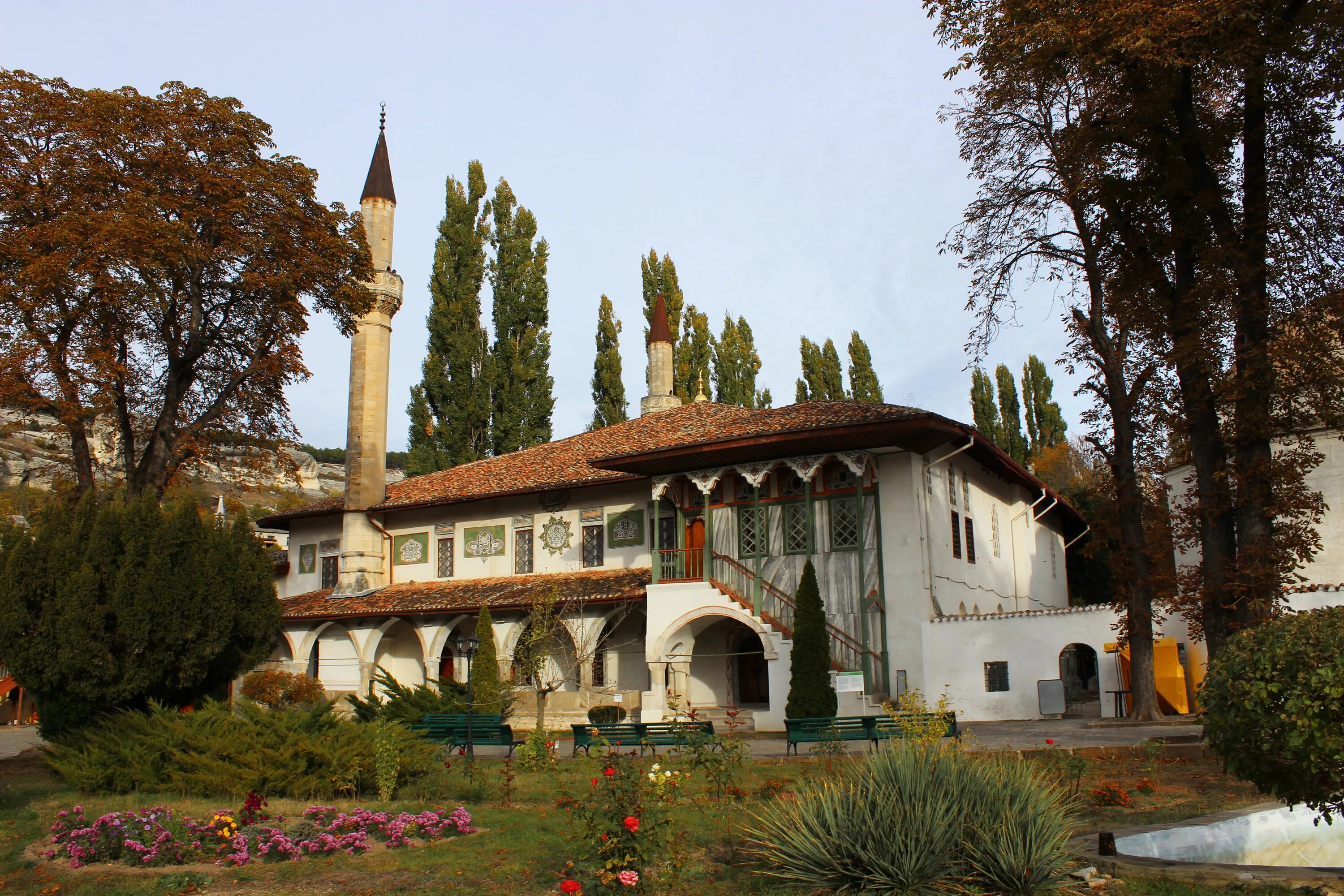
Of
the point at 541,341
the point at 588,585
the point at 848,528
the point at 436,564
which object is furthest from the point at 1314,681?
the point at 541,341

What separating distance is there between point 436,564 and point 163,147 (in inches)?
434

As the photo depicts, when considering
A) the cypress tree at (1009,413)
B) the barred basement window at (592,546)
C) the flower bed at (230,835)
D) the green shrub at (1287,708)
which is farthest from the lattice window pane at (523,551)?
the cypress tree at (1009,413)

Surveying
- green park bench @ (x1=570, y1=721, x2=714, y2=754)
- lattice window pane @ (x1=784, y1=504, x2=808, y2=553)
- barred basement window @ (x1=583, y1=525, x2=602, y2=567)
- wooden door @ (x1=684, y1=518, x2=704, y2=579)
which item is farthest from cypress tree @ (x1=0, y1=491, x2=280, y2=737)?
barred basement window @ (x1=583, y1=525, x2=602, y2=567)

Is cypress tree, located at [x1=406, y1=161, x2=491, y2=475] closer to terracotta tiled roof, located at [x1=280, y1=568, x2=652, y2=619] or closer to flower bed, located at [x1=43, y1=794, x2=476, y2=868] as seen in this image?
terracotta tiled roof, located at [x1=280, y1=568, x2=652, y2=619]

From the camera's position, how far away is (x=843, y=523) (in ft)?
61.7

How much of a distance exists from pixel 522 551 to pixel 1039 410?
93.1 ft

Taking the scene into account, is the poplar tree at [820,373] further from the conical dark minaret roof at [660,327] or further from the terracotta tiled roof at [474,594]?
the terracotta tiled roof at [474,594]

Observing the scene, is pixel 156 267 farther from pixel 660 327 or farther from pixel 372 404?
pixel 660 327

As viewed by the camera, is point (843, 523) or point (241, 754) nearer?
point (241, 754)

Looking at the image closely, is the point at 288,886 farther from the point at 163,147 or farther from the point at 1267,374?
the point at 163,147

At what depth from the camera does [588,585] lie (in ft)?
69.3

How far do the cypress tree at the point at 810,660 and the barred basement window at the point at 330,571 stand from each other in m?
14.1

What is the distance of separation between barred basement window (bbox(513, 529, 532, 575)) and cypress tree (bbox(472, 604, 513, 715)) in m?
1.70

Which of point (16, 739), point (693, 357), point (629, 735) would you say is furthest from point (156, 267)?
point (693, 357)
